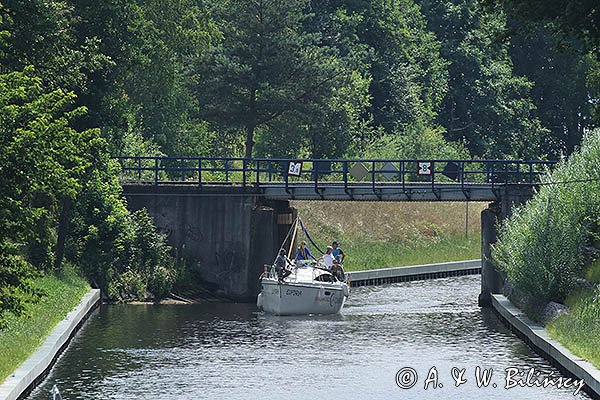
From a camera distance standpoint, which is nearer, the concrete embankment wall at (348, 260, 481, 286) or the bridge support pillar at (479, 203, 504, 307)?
the bridge support pillar at (479, 203, 504, 307)

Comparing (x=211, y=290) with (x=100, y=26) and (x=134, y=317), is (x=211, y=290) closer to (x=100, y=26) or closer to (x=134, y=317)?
(x=134, y=317)

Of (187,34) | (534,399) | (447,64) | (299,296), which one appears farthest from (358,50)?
(534,399)

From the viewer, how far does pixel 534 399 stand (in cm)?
3341

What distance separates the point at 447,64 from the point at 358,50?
429 inches

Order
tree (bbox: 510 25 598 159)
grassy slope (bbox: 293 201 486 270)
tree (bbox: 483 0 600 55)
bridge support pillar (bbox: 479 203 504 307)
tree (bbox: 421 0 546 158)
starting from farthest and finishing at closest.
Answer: tree (bbox: 510 25 598 159) → tree (bbox: 421 0 546 158) → grassy slope (bbox: 293 201 486 270) → bridge support pillar (bbox: 479 203 504 307) → tree (bbox: 483 0 600 55)

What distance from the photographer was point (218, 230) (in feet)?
199

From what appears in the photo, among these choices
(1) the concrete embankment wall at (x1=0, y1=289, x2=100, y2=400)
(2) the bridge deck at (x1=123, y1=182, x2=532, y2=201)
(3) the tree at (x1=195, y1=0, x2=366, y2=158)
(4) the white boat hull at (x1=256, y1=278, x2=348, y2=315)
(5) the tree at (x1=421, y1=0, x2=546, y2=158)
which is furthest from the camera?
(5) the tree at (x1=421, y1=0, x2=546, y2=158)

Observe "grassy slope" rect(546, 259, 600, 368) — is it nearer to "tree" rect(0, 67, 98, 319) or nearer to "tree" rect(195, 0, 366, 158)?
"tree" rect(0, 67, 98, 319)

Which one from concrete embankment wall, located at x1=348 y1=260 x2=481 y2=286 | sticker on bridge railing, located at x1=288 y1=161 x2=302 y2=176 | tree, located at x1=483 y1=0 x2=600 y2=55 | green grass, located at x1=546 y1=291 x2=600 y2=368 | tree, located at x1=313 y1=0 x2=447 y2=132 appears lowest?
concrete embankment wall, located at x1=348 y1=260 x2=481 y2=286

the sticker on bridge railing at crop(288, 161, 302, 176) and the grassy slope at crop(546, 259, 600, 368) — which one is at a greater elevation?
the sticker on bridge railing at crop(288, 161, 302, 176)

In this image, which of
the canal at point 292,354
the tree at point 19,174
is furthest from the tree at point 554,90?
the tree at point 19,174

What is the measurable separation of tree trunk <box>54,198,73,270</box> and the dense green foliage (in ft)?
57.6

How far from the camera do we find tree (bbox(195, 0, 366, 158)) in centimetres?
8488

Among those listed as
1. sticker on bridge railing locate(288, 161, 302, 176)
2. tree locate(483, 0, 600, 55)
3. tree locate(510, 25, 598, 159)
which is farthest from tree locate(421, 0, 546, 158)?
tree locate(483, 0, 600, 55)
